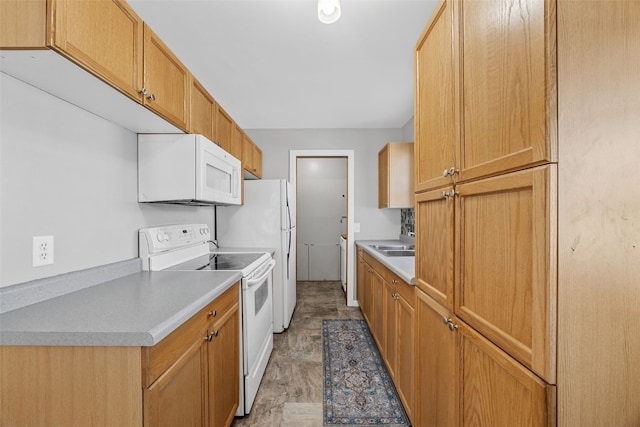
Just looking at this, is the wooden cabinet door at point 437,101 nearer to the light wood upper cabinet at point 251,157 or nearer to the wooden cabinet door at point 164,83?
the wooden cabinet door at point 164,83

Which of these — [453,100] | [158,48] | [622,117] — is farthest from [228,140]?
[622,117]

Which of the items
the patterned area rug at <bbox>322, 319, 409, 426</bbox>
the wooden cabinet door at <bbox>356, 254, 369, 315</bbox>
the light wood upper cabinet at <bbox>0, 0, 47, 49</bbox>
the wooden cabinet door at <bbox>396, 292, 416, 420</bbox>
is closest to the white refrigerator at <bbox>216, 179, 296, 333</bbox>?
the patterned area rug at <bbox>322, 319, 409, 426</bbox>

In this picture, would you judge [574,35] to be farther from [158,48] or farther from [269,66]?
[269,66]

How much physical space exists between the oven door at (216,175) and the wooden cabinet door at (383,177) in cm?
169

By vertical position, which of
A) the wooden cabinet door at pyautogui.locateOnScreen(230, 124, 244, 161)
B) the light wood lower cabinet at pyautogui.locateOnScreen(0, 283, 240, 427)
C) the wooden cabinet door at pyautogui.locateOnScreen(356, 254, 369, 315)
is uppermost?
the wooden cabinet door at pyautogui.locateOnScreen(230, 124, 244, 161)

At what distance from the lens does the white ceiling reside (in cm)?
167

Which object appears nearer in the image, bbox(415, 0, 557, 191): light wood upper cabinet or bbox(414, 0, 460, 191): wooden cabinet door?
bbox(415, 0, 557, 191): light wood upper cabinet

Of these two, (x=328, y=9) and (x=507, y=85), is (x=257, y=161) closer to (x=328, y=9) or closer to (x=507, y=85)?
(x=328, y=9)

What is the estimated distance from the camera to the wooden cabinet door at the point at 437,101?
1.09m

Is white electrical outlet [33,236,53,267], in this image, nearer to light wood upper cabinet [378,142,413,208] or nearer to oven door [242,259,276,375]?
oven door [242,259,276,375]

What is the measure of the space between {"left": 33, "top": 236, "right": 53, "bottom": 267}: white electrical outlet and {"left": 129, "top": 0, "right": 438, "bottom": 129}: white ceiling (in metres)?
1.35

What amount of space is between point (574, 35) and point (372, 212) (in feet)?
10.7

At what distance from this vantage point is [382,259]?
7.23 feet

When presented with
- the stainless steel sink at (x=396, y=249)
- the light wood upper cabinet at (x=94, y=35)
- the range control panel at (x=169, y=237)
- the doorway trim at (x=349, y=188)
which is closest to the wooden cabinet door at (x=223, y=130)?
the range control panel at (x=169, y=237)
